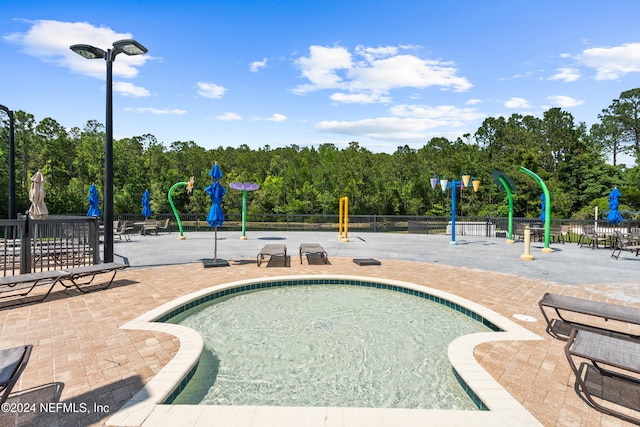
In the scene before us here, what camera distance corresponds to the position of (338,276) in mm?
7477

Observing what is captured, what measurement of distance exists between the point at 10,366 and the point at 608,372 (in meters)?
5.02

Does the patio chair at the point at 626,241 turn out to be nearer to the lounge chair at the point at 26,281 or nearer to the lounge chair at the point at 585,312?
the lounge chair at the point at 585,312

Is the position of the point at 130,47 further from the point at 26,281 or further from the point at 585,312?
the point at 585,312

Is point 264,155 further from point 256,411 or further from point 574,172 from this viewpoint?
point 256,411

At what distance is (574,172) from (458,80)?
2046 cm

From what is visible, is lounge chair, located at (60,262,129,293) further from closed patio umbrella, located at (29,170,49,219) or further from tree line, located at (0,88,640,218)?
tree line, located at (0,88,640,218)

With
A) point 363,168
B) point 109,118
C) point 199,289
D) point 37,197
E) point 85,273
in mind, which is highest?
point 363,168

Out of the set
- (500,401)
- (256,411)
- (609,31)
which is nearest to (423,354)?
(500,401)

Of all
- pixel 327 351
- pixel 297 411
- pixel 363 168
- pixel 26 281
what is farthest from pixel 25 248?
pixel 363 168

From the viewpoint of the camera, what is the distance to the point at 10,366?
7.82 feet

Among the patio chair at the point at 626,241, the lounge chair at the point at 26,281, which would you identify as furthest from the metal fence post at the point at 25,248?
the patio chair at the point at 626,241

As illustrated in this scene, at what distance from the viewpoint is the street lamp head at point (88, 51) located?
23.2 feet

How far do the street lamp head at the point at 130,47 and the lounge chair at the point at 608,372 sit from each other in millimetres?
8940

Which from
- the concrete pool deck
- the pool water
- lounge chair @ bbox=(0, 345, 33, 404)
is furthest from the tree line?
lounge chair @ bbox=(0, 345, 33, 404)
